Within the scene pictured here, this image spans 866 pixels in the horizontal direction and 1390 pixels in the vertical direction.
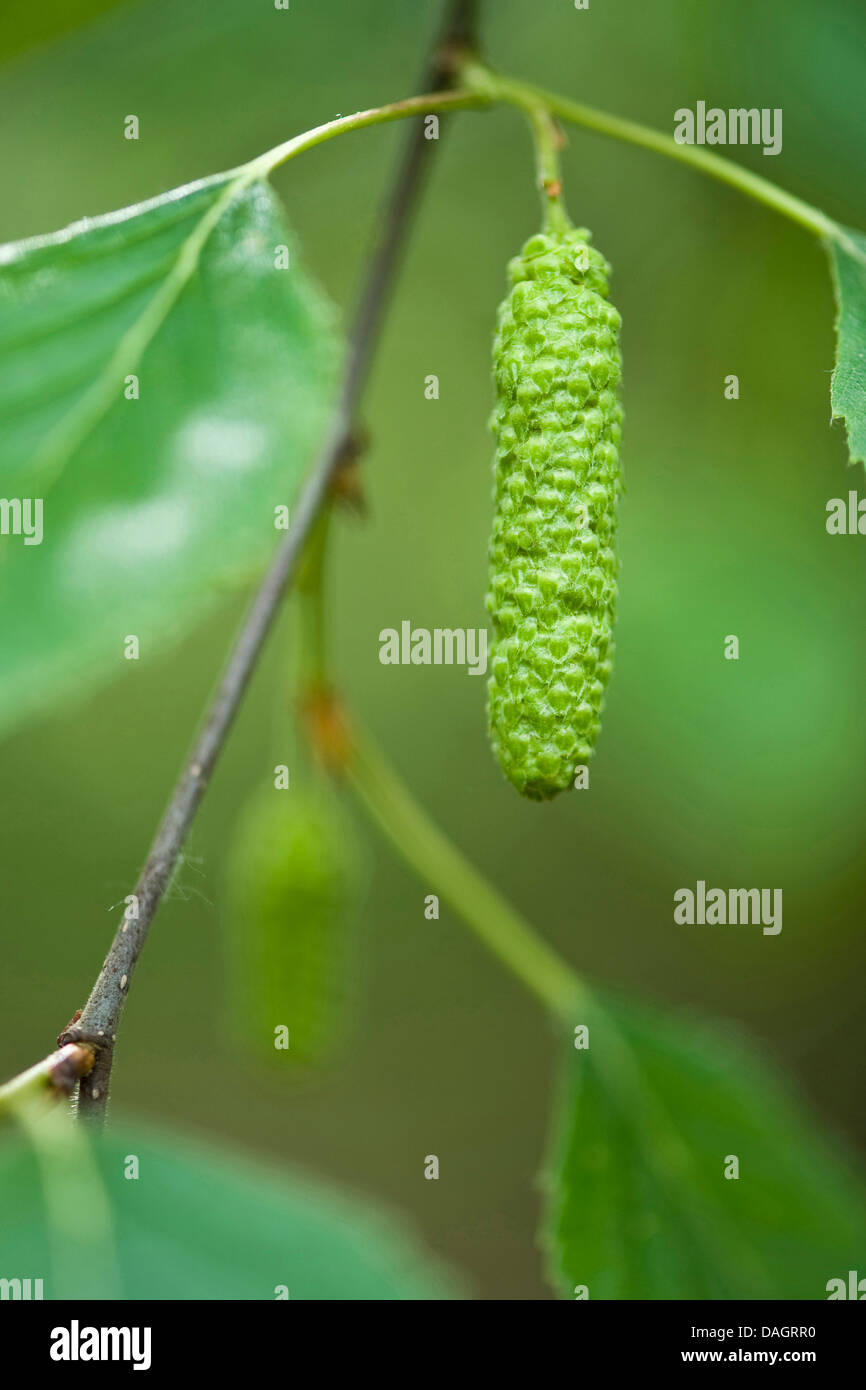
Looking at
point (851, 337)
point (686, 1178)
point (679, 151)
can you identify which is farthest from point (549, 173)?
point (686, 1178)

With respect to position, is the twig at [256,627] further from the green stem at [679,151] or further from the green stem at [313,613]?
the green stem at [679,151]

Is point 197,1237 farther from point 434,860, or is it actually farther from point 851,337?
point 434,860

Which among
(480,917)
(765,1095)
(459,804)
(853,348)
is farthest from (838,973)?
(853,348)

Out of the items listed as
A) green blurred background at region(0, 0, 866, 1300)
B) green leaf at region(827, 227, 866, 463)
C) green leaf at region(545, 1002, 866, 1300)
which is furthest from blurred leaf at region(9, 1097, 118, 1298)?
green leaf at region(545, 1002, 866, 1300)

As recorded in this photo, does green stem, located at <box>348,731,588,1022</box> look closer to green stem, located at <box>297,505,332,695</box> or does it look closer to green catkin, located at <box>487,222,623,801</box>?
green stem, located at <box>297,505,332,695</box>

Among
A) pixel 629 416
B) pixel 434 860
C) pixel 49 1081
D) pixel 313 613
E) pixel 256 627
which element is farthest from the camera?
pixel 629 416

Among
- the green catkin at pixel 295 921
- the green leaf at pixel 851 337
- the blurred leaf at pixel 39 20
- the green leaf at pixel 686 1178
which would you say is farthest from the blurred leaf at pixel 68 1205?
the blurred leaf at pixel 39 20
